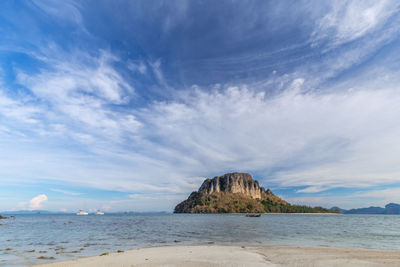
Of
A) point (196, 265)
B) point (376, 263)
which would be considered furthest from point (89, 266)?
point (376, 263)

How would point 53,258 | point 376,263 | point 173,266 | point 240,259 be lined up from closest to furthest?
point 173,266 → point 376,263 → point 240,259 → point 53,258

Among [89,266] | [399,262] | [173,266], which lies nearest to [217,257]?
[173,266]

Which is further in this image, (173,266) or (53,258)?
(53,258)

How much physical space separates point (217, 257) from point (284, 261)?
A: 20.6 ft

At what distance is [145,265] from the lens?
1873 cm

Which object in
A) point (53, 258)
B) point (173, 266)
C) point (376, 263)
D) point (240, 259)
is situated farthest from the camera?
point (53, 258)

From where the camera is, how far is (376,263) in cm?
1973

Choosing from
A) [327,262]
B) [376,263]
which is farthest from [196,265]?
[376,263]

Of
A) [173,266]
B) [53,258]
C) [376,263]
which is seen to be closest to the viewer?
[173,266]

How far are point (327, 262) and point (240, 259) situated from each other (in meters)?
7.61

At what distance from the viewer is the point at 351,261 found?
20.5 metres

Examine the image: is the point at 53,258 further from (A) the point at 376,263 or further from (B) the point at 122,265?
(A) the point at 376,263

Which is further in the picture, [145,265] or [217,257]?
[217,257]

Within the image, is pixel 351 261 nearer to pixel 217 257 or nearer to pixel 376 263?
pixel 376 263
